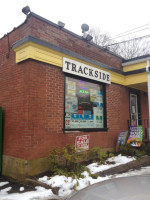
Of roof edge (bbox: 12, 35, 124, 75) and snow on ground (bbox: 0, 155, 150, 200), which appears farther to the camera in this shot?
roof edge (bbox: 12, 35, 124, 75)

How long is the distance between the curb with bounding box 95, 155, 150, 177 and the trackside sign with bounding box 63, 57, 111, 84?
10.2 ft

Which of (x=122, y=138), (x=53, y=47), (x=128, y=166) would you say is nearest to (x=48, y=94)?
(x=53, y=47)

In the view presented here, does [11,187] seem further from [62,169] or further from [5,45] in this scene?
[5,45]

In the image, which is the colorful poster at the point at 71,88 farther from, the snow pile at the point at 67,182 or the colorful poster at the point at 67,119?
the snow pile at the point at 67,182

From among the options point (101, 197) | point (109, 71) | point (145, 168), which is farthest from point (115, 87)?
point (101, 197)

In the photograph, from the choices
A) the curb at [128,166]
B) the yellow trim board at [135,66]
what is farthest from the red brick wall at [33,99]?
the yellow trim board at [135,66]

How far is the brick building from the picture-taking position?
198 inches

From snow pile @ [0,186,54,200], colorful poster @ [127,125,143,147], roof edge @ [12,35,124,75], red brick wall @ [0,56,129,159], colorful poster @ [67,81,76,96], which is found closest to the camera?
snow pile @ [0,186,54,200]

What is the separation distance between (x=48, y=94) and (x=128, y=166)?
3.39 metres

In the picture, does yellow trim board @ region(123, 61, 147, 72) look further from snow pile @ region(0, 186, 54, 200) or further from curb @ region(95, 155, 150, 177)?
snow pile @ region(0, 186, 54, 200)

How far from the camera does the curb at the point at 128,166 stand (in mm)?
5289

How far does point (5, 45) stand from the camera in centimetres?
621

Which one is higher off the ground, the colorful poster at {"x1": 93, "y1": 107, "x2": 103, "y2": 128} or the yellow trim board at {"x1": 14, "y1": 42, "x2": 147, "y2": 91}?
the yellow trim board at {"x1": 14, "y1": 42, "x2": 147, "y2": 91}

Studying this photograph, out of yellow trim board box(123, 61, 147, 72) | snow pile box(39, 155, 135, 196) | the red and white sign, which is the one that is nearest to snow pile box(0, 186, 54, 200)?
snow pile box(39, 155, 135, 196)
